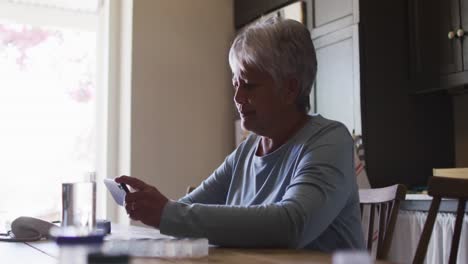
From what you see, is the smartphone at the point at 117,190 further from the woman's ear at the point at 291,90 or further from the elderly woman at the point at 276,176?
the woman's ear at the point at 291,90

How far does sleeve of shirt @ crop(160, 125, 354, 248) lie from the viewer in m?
0.98

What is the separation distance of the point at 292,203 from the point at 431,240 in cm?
141

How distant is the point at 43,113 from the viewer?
10.6 ft

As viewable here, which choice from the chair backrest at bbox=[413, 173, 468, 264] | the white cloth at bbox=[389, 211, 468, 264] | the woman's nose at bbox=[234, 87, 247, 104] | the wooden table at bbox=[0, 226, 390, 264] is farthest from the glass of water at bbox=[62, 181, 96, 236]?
the white cloth at bbox=[389, 211, 468, 264]

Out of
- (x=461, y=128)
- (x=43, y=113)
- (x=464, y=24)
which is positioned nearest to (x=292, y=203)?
(x=464, y=24)

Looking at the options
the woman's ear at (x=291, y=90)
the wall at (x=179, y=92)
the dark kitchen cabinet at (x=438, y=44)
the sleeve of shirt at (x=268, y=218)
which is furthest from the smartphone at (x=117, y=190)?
the wall at (x=179, y=92)

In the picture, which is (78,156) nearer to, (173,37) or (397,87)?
(173,37)

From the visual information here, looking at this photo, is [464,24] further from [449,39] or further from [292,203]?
[292,203]

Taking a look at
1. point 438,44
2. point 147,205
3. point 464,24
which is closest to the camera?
point 147,205

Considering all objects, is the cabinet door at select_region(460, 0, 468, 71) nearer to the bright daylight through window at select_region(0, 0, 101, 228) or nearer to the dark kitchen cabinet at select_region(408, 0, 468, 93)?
the dark kitchen cabinet at select_region(408, 0, 468, 93)

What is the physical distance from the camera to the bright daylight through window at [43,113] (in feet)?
10.4

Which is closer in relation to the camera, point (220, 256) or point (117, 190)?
point (220, 256)

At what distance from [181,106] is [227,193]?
1.93m

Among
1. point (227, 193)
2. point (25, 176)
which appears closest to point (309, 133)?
point (227, 193)
